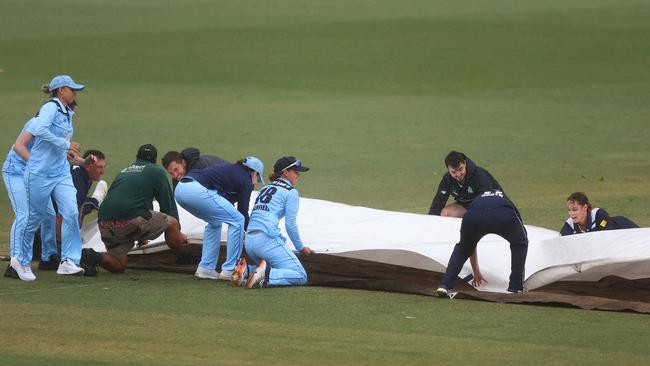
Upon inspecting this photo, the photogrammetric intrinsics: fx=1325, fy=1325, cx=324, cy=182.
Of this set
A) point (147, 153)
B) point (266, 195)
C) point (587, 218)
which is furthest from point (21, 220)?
point (587, 218)

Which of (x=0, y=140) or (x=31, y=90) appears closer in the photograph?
(x=0, y=140)

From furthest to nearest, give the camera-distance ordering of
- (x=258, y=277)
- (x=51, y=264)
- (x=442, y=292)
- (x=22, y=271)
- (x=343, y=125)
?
(x=343, y=125) < (x=51, y=264) < (x=22, y=271) < (x=258, y=277) < (x=442, y=292)

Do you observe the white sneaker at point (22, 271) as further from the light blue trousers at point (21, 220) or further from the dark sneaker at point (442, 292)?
the dark sneaker at point (442, 292)

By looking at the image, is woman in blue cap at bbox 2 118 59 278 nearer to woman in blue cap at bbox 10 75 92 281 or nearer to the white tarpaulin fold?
woman in blue cap at bbox 10 75 92 281

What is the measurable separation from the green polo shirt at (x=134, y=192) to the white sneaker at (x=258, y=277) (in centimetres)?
143

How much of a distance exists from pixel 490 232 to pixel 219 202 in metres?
2.58

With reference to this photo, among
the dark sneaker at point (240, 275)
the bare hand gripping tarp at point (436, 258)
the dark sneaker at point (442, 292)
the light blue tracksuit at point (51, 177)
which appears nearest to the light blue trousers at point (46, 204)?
the light blue tracksuit at point (51, 177)

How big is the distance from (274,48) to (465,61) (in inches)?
194

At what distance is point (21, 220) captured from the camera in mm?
11750

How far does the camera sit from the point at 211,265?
1200 cm

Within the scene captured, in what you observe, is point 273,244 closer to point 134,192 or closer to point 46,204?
point 134,192

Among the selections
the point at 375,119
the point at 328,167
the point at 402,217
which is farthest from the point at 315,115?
the point at 402,217

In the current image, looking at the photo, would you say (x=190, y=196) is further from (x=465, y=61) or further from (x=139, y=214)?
(x=465, y=61)

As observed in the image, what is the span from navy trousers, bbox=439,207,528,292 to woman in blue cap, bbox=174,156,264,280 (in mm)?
2133
